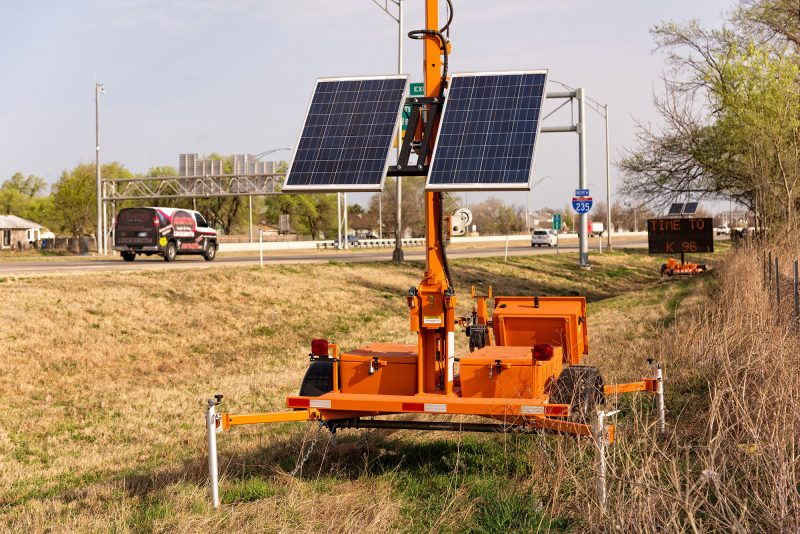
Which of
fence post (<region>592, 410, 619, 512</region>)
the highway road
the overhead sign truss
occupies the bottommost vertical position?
fence post (<region>592, 410, 619, 512</region>)

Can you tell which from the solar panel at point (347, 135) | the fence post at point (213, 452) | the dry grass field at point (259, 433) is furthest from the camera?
the solar panel at point (347, 135)

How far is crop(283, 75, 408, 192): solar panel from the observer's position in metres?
9.27

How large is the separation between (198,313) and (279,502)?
16968 millimetres

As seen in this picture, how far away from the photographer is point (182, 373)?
1903 cm

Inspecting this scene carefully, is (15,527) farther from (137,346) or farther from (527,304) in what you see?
(137,346)

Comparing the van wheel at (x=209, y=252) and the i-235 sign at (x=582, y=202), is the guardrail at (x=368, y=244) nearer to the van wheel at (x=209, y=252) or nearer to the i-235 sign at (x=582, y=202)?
the van wheel at (x=209, y=252)

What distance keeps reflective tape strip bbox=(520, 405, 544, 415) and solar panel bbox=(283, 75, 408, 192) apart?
2.70 m

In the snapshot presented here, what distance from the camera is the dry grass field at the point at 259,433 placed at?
713 cm

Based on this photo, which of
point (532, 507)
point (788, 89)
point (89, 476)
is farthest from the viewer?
point (788, 89)

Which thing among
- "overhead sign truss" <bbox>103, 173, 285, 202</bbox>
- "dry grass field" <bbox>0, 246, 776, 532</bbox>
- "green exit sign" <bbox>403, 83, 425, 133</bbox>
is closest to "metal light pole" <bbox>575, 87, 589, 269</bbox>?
"dry grass field" <bbox>0, 246, 776, 532</bbox>

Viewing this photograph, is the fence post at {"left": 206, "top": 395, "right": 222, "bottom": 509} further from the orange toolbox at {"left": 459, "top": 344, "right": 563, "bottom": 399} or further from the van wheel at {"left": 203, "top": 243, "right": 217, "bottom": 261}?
the van wheel at {"left": 203, "top": 243, "right": 217, "bottom": 261}

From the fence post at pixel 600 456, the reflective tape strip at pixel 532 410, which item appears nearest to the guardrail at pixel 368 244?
the reflective tape strip at pixel 532 410

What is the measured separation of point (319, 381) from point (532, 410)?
2.16 metres

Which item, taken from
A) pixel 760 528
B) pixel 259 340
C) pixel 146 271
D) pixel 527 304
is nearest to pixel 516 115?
pixel 527 304
